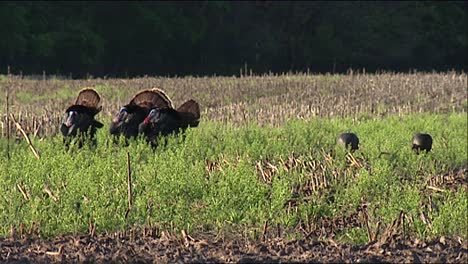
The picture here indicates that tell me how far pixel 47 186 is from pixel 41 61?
35.6 metres

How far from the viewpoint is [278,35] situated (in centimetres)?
5625

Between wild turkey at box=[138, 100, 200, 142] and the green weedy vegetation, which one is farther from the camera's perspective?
wild turkey at box=[138, 100, 200, 142]

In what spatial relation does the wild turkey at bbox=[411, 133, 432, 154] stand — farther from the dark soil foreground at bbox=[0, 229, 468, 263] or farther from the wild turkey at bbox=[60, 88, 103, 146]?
the dark soil foreground at bbox=[0, 229, 468, 263]

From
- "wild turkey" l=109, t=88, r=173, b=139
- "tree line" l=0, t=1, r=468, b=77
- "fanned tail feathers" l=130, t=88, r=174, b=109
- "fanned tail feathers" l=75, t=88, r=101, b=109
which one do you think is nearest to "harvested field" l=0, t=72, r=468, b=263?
"wild turkey" l=109, t=88, r=173, b=139

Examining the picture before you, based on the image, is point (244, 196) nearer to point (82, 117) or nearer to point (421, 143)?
point (82, 117)

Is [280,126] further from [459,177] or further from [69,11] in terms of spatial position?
[69,11]

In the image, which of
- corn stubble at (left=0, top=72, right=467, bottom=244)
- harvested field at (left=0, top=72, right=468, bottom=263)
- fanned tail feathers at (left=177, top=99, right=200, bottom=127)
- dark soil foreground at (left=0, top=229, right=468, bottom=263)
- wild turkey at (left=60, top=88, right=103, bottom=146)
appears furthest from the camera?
fanned tail feathers at (left=177, top=99, right=200, bottom=127)

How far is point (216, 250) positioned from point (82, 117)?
7.67 metres

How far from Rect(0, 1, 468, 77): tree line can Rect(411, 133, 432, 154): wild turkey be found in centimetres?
3366

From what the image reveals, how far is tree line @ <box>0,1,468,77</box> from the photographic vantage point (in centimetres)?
5038

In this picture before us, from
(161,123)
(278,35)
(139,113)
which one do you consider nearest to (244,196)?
(161,123)

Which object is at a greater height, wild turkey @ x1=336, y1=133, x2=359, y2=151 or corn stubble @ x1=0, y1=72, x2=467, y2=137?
corn stubble @ x1=0, y1=72, x2=467, y2=137

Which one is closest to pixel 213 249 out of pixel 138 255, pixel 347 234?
pixel 138 255

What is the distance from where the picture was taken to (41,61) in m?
47.3
